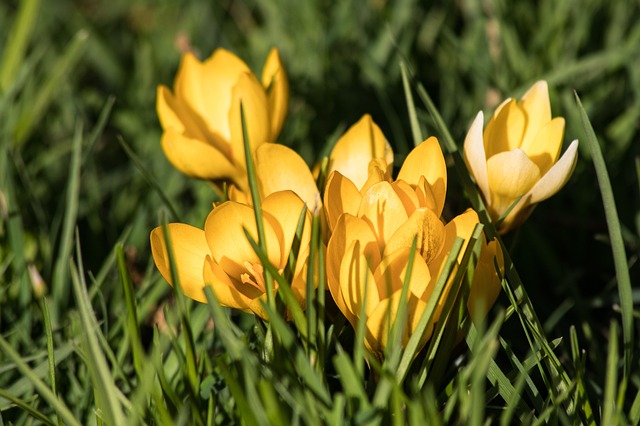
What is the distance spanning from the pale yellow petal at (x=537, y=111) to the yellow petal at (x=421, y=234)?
0.20m

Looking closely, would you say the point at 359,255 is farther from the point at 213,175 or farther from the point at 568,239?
the point at 568,239

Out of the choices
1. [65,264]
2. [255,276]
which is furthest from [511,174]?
[65,264]

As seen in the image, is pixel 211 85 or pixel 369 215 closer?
pixel 369 215

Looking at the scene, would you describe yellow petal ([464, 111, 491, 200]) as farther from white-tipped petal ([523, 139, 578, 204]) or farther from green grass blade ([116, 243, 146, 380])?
green grass blade ([116, 243, 146, 380])

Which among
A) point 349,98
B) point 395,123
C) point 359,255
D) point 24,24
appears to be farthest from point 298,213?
point 24,24

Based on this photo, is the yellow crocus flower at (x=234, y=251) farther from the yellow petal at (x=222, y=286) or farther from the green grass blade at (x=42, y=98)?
the green grass blade at (x=42, y=98)

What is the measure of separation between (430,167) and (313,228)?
15 cm

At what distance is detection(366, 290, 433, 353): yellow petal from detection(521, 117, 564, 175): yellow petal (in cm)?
22

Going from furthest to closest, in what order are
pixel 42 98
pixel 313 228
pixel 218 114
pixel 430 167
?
1. pixel 42 98
2. pixel 218 114
3. pixel 430 167
4. pixel 313 228

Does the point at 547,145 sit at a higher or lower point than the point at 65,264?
higher

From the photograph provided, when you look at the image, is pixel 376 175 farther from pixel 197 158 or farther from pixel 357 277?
pixel 197 158

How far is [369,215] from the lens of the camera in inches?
22.7

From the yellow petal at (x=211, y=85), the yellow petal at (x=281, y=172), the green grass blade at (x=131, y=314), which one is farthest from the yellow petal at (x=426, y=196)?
the yellow petal at (x=211, y=85)

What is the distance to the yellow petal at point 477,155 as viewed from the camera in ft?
2.17
